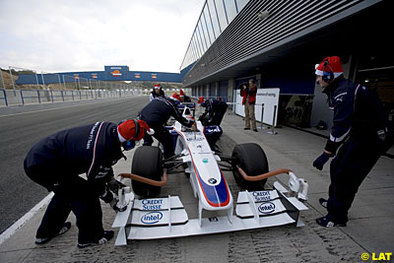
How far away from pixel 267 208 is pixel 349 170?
0.88 meters

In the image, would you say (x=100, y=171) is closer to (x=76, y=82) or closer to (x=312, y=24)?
(x=312, y=24)

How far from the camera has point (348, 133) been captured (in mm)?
1677

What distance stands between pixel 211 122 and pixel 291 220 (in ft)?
8.62

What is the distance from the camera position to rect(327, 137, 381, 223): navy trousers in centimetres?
173

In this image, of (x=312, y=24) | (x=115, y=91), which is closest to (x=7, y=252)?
(x=312, y=24)

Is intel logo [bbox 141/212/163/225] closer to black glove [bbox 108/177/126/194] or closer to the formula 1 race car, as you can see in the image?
the formula 1 race car

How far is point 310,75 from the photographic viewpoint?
22.9 feet

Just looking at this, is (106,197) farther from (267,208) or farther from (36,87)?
(36,87)

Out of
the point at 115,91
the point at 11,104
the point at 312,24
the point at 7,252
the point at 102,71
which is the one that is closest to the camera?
the point at 7,252

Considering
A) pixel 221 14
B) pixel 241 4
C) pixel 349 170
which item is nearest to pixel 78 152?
pixel 349 170

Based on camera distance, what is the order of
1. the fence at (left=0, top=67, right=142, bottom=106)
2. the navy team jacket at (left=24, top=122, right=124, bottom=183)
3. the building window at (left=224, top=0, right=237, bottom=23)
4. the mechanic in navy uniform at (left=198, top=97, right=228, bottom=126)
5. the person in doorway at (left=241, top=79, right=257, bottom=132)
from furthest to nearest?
the fence at (left=0, top=67, right=142, bottom=106) < the building window at (left=224, top=0, right=237, bottom=23) < the person in doorway at (left=241, top=79, right=257, bottom=132) < the mechanic in navy uniform at (left=198, top=97, right=228, bottom=126) < the navy team jacket at (left=24, top=122, right=124, bottom=183)

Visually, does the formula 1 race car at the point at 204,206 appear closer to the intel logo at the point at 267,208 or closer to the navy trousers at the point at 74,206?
the intel logo at the point at 267,208

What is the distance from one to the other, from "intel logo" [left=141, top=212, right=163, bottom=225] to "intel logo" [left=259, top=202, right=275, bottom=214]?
3.33 ft

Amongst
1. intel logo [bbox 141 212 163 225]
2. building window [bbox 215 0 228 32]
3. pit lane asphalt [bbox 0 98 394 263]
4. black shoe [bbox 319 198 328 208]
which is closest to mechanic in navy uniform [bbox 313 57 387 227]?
pit lane asphalt [bbox 0 98 394 263]
